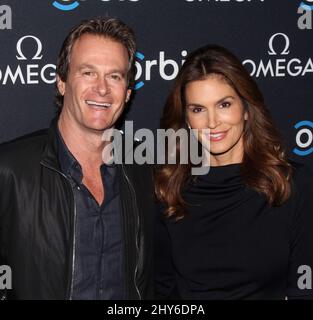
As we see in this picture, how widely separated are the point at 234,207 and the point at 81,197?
2.04 feet

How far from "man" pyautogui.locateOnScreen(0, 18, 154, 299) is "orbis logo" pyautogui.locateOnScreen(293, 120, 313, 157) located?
Result: 41.9 inches

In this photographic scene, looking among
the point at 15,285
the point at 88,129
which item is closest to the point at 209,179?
the point at 88,129

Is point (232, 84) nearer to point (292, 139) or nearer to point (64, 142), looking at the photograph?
point (64, 142)

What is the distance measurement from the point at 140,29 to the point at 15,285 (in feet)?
4.62

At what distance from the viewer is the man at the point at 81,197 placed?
6.88 ft

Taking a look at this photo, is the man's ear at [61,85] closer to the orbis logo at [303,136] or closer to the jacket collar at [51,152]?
the jacket collar at [51,152]

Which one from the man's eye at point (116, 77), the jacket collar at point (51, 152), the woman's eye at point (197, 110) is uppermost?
the man's eye at point (116, 77)

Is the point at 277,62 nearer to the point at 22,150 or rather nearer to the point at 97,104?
the point at 97,104

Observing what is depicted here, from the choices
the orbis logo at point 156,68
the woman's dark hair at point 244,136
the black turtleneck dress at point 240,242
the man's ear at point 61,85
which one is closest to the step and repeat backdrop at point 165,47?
the orbis logo at point 156,68

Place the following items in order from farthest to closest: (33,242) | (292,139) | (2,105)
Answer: (292,139)
(2,105)
(33,242)

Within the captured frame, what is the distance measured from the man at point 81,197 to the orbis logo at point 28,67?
41 centimetres

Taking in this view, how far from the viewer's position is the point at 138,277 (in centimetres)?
225

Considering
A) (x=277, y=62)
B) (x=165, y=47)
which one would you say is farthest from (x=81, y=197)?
(x=277, y=62)
